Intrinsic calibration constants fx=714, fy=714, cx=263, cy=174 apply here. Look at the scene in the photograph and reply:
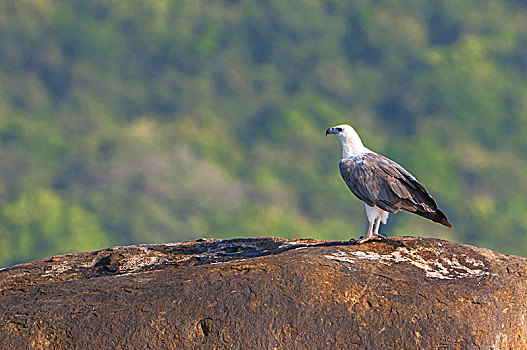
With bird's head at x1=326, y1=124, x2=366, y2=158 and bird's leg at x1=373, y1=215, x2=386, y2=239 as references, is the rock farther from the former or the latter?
bird's head at x1=326, y1=124, x2=366, y2=158

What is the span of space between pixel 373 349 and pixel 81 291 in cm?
371

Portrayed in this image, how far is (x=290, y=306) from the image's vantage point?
8539mm

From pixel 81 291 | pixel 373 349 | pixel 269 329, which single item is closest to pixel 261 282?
pixel 269 329

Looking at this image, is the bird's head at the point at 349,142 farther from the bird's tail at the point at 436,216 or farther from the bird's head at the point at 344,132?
the bird's tail at the point at 436,216

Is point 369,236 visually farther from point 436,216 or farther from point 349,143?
point 349,143

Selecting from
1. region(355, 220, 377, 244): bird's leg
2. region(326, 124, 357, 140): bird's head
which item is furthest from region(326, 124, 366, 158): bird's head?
region(355, 220, 377, 244): bird's leg

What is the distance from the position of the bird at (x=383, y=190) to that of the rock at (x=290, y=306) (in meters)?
1.16

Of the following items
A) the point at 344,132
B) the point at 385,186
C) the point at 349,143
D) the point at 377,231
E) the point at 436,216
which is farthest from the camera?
the point at 344,132

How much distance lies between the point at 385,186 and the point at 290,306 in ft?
10.6

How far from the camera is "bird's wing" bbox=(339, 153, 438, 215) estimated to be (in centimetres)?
1077

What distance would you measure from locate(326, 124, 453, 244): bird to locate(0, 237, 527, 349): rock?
1.16 metres

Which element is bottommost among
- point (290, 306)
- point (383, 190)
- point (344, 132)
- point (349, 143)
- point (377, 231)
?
point (290, 306)

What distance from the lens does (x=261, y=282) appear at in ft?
28.8

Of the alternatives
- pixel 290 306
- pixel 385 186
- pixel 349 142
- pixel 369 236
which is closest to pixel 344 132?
pixel 349 142
